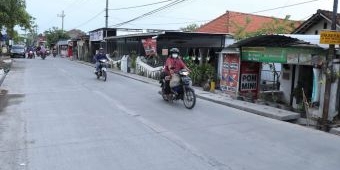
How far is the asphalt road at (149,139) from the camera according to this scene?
271 inches

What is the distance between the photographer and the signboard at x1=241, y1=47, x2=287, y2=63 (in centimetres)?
1334

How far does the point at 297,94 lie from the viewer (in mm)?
14250

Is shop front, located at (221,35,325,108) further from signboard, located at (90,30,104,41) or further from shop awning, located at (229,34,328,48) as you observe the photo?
signboard, located at (90,30,104,41)

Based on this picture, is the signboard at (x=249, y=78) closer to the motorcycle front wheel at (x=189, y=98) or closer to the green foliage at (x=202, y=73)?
the motorcycle front wheel at (x=189, y=98)

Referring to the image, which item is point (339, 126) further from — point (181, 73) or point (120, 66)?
point (120, 66)

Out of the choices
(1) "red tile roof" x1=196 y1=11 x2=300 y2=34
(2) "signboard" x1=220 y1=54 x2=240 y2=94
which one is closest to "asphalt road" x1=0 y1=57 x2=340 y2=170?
(2) "signboard" x1=220 y1=54 x2=240 y2=94

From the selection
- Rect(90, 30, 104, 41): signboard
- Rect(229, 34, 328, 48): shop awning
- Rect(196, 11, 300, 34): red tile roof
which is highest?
Rect(196, 11, 300, 34): red tile roof

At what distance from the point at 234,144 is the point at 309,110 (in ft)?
14.9

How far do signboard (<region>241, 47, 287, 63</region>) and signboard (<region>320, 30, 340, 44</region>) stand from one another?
7.95 feet

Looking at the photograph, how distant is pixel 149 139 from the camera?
27.8ft

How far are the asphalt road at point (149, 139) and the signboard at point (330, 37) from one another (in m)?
2.21

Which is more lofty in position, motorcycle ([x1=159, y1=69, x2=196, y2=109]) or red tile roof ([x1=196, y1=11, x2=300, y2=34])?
red tile roof ([x1=196, y1=11, x2=300, y2=34])

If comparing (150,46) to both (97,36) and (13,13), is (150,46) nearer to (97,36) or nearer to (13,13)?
(13,13)

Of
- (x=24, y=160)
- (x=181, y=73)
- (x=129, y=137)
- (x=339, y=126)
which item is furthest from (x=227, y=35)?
(x=24, y=160)
